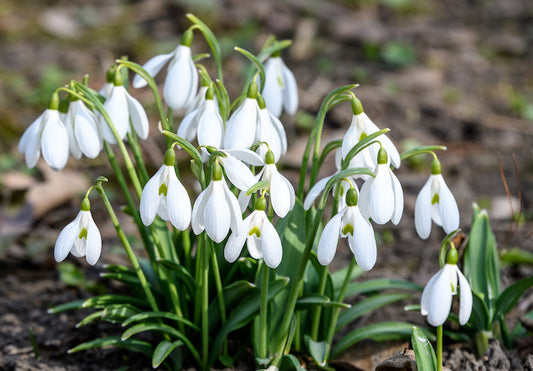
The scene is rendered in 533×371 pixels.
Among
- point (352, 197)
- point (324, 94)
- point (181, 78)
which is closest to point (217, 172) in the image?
point (352, 197)

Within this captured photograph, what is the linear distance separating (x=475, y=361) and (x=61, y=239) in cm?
116

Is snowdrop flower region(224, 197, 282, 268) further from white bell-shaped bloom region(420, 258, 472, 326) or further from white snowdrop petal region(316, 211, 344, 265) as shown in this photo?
white bell-shaped bloom region(420, 258, 472, 326)

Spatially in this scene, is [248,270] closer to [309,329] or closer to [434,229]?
[309,329]

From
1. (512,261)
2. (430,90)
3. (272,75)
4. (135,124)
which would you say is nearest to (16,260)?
(135,124)

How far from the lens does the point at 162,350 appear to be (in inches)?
61.6

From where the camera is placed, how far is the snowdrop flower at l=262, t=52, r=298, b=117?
172 cm

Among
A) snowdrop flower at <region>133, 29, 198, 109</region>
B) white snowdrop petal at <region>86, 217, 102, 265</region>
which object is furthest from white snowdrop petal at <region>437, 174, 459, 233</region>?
white snowdrop petal at <region>86, 217, 102, 265</region>

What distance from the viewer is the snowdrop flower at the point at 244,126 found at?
1.41 metres

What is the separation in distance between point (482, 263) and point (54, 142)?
47.9 inches

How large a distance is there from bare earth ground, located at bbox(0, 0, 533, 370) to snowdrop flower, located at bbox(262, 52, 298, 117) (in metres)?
0.61

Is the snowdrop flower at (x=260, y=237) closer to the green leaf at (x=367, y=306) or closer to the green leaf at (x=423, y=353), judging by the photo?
the green leaf at (x=423, y=353)

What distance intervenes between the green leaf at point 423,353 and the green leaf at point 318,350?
293mm

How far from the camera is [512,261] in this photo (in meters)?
2.36

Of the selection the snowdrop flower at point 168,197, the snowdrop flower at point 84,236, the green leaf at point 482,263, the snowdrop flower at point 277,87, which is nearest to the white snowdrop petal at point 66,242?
the snowdrop flower at point 84,236
